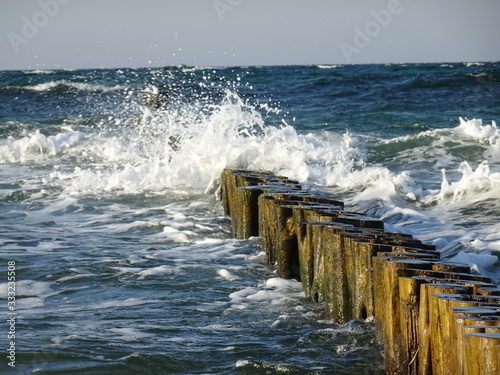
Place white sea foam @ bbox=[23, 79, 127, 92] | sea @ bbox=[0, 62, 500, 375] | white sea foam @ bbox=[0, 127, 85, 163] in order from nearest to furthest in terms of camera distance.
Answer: sea @ bbox=[0, 62, 500, 375], white sea foam @ bbox=[0, 127, 85, 163], white sea foam @ bbox=[23, 79, 127, 92]

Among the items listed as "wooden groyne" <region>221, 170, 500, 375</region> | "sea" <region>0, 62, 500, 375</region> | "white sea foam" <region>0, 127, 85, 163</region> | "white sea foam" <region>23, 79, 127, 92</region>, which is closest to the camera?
"wooden groyne" <region>221, 170, 500, 375</region>

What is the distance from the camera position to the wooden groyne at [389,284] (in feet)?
10.0

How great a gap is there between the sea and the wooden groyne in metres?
0.20

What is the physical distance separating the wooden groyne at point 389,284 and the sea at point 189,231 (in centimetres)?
20

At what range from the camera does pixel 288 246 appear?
614 cm

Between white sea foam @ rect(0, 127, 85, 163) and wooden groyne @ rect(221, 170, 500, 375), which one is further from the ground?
white sea foam @ rect(0, 127, 85, 163)

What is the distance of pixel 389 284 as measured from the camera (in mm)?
3871

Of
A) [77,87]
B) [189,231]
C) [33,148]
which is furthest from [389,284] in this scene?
[77,87]

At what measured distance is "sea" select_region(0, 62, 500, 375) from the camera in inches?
173

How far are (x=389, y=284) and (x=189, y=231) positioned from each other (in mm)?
4731

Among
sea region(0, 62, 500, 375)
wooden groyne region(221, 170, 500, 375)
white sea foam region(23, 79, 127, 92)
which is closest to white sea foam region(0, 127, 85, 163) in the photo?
sea region(0, 62, 500, 375)

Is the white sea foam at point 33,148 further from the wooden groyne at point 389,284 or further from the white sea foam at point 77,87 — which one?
the white sea foam at point 77,87

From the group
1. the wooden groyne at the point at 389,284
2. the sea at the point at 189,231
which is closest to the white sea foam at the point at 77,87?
the sea at the point at 189,231

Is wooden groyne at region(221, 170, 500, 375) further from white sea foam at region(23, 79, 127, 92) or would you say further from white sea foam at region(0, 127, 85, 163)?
white sea foam at region(23, 79, 127, 92)
